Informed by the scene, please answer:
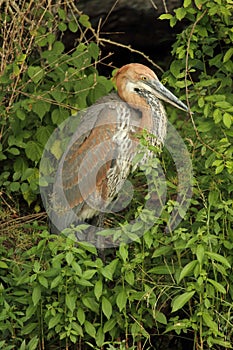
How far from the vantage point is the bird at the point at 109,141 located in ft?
16.8

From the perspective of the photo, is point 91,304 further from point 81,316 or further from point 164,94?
point 164,94

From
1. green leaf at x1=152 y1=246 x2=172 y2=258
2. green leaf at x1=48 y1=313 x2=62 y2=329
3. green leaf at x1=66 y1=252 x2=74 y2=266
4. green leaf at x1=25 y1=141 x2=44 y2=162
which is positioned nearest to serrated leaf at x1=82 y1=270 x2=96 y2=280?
green leaf at x1=66 y1=252 x2=74 y2=266

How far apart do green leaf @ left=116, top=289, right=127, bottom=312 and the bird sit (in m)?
0.99

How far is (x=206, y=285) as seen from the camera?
4.16m

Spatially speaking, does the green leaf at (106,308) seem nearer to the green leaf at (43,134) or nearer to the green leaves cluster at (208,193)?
the green leaves cluster at (208,193)

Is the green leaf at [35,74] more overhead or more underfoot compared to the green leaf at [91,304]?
more overhead

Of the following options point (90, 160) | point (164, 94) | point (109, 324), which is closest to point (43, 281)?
point (109, 324)

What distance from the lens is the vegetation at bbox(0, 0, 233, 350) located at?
416 centimetres

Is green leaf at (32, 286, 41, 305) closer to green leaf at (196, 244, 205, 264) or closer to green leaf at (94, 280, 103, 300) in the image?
green leaf at (94, 280, 103, 300)

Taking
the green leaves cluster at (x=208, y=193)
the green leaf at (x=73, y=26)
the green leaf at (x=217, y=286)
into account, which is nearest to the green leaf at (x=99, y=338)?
the green leaves cluster at (x=208, y=193)

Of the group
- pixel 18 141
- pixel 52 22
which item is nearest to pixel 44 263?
pixel 18 141

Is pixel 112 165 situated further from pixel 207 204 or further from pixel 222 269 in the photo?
pixel 222 269

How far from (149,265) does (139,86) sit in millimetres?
1187

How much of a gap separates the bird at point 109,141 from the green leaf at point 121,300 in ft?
3.26
